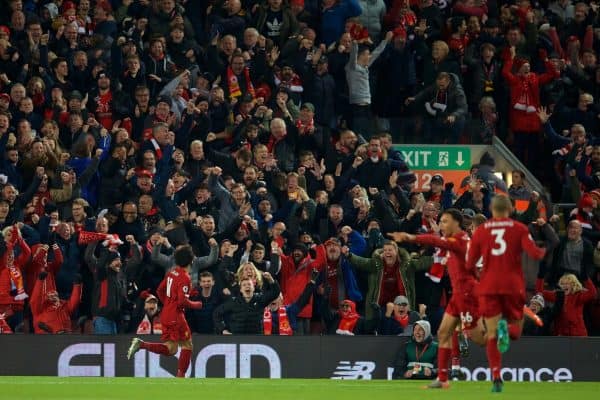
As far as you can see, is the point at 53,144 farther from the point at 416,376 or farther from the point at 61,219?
the point at 416,376

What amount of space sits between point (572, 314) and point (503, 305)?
6859 millimetres

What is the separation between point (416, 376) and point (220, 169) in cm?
439

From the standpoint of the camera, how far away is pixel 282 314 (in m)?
20.3

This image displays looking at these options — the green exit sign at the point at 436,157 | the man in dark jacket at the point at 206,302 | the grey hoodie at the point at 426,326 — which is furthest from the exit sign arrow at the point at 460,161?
the man in dark jacket at the point at 206,302

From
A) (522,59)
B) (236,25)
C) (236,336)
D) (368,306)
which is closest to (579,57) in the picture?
(522,59)

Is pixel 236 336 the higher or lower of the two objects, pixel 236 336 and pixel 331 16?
the lower

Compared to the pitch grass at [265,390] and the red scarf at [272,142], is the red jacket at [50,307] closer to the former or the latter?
the pitch grass at [265,390]

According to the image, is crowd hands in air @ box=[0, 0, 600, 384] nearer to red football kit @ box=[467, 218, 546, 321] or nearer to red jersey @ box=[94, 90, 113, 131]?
red jersey @ box=[94, 90, 113, 131]

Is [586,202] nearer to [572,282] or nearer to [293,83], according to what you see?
[572,282]

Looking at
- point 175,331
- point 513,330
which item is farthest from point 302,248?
point 513,330

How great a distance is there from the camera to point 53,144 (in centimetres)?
2145

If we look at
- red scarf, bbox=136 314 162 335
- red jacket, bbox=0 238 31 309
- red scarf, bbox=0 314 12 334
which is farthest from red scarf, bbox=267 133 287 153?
red scarf, bbox=0 314 12 334

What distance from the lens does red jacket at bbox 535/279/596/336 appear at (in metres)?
20.6

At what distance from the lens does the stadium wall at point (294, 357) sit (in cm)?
1992
